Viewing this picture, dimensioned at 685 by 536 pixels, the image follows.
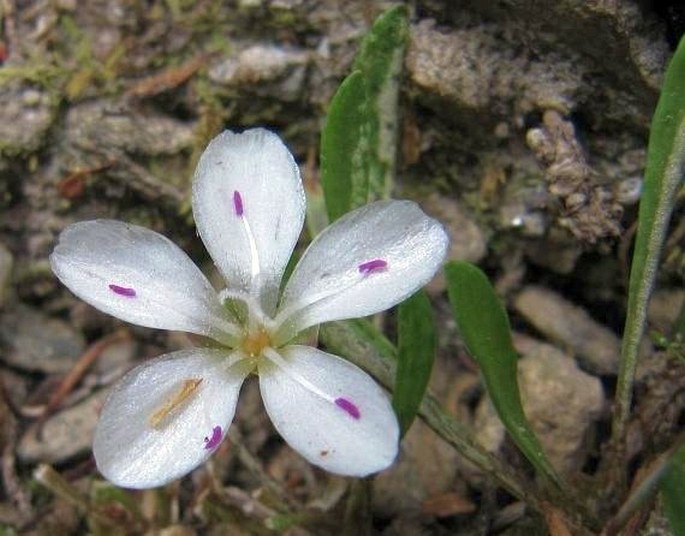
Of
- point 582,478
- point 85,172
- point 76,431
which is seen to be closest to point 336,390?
point 582,478

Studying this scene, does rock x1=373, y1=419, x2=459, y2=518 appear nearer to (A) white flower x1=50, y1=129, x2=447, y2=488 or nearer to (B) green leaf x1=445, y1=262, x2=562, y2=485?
(B) green leaf x1=445, y1=262, x2=562, y2=485

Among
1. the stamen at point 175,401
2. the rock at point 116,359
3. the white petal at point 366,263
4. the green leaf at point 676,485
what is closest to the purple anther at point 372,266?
the white petal at point 366,263

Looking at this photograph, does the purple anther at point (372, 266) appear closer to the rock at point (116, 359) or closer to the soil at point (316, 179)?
the soil at point (316, 179)

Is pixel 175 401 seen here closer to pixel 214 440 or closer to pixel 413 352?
pixel 214 440

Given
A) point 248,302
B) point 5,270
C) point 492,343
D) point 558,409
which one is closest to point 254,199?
point 248,302

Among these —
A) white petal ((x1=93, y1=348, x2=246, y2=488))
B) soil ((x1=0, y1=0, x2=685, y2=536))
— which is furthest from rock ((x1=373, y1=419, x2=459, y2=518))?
white petal ((x1=93, y1=348, x2=246, y2=488))

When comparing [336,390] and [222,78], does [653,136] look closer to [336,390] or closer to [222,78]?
[336,390]
